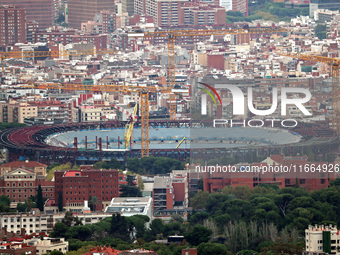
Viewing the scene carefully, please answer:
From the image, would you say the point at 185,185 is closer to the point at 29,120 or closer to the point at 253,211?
the point at 253,211

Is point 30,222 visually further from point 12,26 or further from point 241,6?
point 241,6

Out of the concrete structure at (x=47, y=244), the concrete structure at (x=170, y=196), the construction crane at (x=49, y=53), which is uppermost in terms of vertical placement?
the construction crane at (x=49, y=53)

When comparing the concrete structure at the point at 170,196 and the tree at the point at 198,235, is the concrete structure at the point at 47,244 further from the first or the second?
the concrete structure at the point at 170,196

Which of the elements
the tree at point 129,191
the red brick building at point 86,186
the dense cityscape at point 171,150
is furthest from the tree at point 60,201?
the tree at point 129,191

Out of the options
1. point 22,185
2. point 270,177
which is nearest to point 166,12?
point 22,185

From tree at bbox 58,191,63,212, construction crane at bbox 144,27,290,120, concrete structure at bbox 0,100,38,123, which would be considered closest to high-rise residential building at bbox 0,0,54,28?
construction crane at bbox 144,27,290,120

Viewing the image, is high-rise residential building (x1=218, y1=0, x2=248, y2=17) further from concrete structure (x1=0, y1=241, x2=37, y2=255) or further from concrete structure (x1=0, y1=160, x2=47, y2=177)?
concrete structure (x1=0, y1=241, x2=37, y2=255)

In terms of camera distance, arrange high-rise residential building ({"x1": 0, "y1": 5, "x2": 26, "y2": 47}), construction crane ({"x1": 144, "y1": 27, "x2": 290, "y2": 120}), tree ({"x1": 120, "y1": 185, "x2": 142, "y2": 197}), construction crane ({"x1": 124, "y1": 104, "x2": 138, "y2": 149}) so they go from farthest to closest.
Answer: high-rise residential building ({"x1": 0, "y1": 5, "x2": 26, "y2": 47})
construction crane ({"x1": 144, "y1": 27, "x2": 290, "y2": 120})
construction crane ({"x1": 124, "y1": 104, "x2": 138, "y2": 149})
tree ({"x1": 120, "y1": 185, "x2": 142, "y2": 197})
